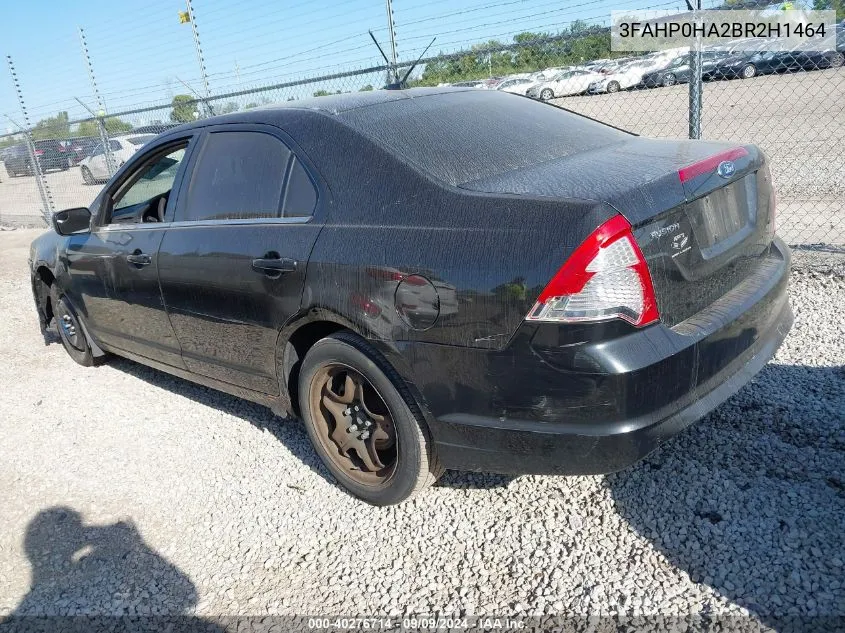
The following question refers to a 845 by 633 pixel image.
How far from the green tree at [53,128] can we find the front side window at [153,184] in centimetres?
826

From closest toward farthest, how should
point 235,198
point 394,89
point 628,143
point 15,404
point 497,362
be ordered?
point 497,362, point 628,143, point 235,198, point 394,89, point 15,404

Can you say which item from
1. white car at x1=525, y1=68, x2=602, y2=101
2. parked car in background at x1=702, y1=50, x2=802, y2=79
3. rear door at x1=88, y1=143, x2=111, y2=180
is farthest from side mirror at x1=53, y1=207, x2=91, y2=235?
parked car in background at x1=702, y1=50, x2=802, y2=79

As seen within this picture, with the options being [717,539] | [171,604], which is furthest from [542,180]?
[171,604]

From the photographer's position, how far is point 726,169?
8.12ft

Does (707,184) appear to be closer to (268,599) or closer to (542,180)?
(542,180)

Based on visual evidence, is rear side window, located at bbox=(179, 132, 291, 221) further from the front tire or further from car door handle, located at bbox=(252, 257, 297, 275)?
the front tire

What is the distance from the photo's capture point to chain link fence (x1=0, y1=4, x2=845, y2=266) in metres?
6.47

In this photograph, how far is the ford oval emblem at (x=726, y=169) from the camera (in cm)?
245

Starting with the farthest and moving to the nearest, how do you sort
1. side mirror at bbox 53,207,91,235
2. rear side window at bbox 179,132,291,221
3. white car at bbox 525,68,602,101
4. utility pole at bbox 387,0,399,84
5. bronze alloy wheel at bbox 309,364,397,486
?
white car at bbox 525,68,602,101
utility pole at bbox 387,0,399,84
side mirror at bbox 53,207,91,235
rear side window at bbox 179,132,291,221
bronze alloy wheel at bbox 309,364,397,486

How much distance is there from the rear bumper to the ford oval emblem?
450 mm

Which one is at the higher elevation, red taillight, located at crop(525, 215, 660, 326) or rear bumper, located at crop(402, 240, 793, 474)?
red taillight, located at crop(525, 215, 660, 326)

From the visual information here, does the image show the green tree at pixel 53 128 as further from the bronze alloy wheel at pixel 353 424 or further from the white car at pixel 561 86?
the bronze alloy wheel at pixel 353 424

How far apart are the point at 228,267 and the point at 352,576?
4.98 feet

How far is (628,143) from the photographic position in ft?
10.1
